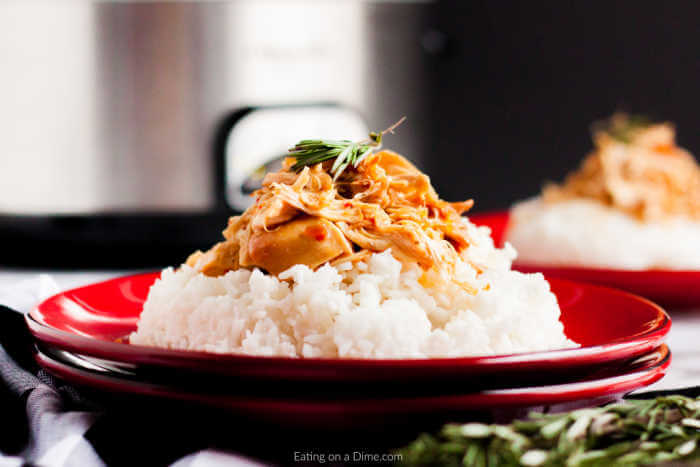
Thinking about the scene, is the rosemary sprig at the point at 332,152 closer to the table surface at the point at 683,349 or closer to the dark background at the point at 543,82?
the table surface at the point at 683,349

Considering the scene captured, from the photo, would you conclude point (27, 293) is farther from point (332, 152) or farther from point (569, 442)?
point (569, 442)

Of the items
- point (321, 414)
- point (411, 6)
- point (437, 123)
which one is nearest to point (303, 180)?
point (321, 414)

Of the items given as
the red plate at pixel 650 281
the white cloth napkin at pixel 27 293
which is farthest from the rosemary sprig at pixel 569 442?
the red plate at pixel 650 281

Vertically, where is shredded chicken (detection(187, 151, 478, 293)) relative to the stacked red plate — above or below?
above

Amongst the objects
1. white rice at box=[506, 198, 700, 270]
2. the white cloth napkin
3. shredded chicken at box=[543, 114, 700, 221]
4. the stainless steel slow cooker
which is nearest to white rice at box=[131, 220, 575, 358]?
the white cloth napkin

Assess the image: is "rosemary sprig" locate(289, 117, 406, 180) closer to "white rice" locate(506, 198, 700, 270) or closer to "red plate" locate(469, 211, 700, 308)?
"red plate" locate(469, 211, 700, 308)

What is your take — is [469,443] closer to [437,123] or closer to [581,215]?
[581,215]
